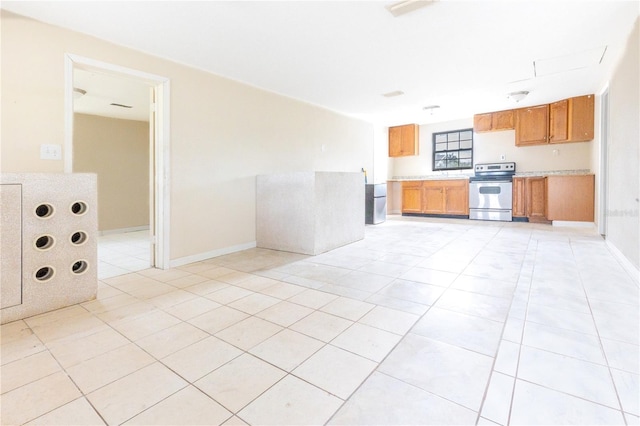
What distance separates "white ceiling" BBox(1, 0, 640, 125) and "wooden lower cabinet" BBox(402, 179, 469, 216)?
2.84 m

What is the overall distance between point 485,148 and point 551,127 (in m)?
1.35

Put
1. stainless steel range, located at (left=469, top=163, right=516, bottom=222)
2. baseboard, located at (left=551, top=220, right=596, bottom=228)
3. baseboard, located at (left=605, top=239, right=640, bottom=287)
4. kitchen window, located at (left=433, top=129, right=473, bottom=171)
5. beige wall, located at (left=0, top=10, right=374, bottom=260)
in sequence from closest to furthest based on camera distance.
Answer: beige wall, located at (left=0, top=10, right=374, bottom=260) → baseboard, located at (left=605, top=239, right=640, bottom=287) → baseboard, located at (left=551, top=220, right=596, bottom=228) → stainless steel range, located at (left=469, top=163, right=516, bottom=222) → kitchen window, located at (left=433, top=129, right=473, bottom=171)

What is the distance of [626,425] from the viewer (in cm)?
107

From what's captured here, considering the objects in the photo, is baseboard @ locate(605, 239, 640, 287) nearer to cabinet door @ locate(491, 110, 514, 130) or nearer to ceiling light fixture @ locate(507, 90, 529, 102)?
ceiling light fixture @ locate(507, 90, 529, 102)

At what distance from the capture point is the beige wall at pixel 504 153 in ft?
20.0

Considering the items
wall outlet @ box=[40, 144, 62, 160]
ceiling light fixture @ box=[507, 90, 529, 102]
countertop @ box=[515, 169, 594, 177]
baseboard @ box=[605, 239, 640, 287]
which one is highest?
ceiling light fixture @ box=[507, 90, 529, 102]

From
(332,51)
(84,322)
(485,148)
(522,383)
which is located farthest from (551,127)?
(84,322)

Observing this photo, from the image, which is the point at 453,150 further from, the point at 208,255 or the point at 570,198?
the point at 208,255

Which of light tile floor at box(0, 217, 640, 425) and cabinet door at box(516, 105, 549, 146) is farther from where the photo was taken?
cabinet door at box(516, 105, 549, 146)

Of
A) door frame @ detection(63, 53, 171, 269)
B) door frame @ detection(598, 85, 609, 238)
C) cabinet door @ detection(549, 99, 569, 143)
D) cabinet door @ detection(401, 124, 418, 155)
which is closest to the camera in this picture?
door frame @ detection(63, 53, 171, 269)

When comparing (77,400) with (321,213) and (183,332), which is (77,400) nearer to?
(183,332)

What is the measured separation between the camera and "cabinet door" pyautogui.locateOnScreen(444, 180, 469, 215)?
6958mm

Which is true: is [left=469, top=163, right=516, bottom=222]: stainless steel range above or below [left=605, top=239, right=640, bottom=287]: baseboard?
above

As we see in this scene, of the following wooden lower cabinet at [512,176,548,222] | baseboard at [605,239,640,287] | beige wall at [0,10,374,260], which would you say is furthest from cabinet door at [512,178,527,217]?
beige wall at [0,10,374,260]
